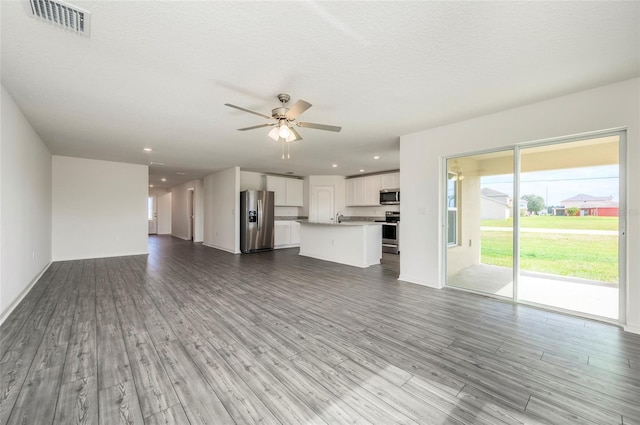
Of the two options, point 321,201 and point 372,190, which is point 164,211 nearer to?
point 321,201

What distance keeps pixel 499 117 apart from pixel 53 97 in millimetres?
5212

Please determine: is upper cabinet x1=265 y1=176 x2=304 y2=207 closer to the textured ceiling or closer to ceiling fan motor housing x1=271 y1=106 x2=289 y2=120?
the textured ceiling

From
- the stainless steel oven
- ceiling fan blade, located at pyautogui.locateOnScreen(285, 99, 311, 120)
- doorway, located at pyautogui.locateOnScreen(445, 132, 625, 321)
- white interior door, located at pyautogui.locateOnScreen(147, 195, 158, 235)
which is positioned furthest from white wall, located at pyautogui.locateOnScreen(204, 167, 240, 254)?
white interior door, located at pyautogui.locateOnScreen(147, 195, 158, 235)

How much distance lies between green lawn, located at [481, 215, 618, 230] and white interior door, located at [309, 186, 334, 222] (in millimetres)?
5848

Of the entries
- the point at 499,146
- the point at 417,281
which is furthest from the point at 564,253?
the point at 417,281

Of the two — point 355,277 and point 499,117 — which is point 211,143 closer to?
point 355,277

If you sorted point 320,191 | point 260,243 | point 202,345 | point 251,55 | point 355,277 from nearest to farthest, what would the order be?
point 251,55 → point 202,345 → point 355,277 → point 260,243 → point 320,191

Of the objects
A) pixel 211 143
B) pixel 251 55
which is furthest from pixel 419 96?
pixel 211 143

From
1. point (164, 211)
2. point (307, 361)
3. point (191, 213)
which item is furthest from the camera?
point (164, 211)

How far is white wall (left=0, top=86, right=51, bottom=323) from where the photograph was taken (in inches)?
107

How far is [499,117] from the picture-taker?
10.8 feet

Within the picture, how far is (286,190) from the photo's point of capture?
8.88 m

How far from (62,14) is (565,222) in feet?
16.7

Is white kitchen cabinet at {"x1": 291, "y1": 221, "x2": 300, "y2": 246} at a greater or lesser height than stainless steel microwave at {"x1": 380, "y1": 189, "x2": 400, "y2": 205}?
lesser
